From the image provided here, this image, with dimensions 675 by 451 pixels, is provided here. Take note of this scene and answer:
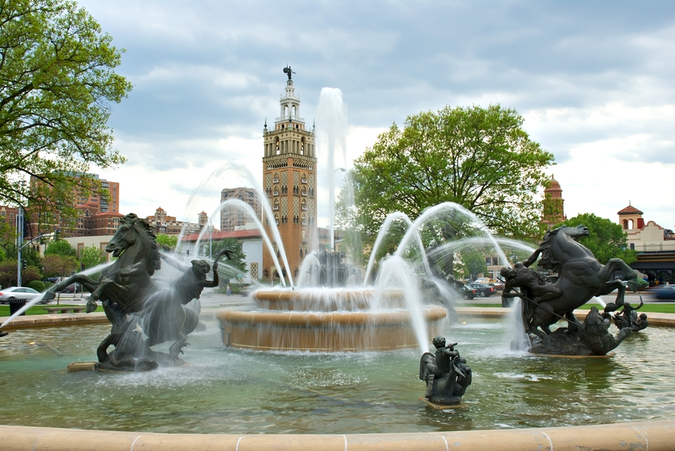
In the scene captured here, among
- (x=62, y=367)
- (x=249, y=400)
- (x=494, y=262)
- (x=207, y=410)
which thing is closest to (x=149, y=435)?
(x=207, y=410)

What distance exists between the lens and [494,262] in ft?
327

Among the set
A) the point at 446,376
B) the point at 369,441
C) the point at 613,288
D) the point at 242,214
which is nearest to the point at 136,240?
the point at 446,376

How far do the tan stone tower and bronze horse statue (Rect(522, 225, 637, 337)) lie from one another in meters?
98.7

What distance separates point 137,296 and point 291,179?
343 ft

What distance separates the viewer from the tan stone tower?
11225cm

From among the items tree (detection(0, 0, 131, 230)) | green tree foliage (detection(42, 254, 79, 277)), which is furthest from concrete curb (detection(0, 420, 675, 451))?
green tree foliage (detection(42, 254, 79, 277))

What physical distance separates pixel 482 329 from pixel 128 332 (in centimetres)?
1052

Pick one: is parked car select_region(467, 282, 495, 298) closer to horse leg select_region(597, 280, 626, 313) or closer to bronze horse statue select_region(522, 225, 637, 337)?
bronze horse statue select_region(522, 225, 637, 337)

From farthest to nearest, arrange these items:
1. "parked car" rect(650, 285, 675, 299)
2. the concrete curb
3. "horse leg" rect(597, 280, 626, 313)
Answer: "parked car" rect(650, 285, 675, 299)
"horse leg" rect(597, 280, 626, 313)
the concrete curb

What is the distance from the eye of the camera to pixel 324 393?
720 cm

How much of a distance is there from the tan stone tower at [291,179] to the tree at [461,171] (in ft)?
245

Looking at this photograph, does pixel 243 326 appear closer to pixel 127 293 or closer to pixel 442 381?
pixel 127 293

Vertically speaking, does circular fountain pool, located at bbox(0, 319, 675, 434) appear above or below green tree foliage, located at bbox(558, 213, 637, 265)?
below

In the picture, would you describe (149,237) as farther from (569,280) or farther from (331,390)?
(569,280)
